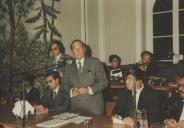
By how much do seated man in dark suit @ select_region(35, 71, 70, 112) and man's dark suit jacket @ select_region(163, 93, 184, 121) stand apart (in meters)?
1.14

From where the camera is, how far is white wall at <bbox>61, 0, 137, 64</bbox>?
7.05 metres

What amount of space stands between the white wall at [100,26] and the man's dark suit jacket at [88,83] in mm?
2969

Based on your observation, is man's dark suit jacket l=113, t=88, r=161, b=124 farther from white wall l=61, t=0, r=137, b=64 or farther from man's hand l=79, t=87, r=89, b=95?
white wall l=61, t=0, r=137, b=64

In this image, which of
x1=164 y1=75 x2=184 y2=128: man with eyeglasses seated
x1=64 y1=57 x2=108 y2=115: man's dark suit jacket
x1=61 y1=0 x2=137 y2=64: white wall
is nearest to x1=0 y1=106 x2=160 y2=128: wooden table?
x1=64 y1=57 x2=108 y2=115: man's dark suit jacket

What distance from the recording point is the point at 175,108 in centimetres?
367

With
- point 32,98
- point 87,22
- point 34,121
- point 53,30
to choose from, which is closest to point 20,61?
point 53,30

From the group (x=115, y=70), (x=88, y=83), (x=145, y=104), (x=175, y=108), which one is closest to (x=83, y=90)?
(x=88, y=83)

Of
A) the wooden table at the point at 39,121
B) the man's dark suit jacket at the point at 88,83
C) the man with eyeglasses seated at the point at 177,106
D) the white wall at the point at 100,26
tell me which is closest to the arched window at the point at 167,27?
the white wall at the point at 100,26

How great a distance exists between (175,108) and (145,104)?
0.33m

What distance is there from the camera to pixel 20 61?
757cm

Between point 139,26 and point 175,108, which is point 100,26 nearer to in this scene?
point 139,26

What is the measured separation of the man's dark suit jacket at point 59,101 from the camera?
407 centimetres

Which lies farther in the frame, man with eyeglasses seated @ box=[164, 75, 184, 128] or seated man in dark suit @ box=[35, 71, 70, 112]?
seated man in dark suit @ box=[35, 71, 70, 112]

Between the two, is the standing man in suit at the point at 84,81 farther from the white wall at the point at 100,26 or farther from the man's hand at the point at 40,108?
the white wall at the point at 100,26
